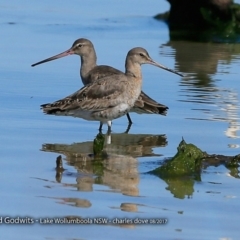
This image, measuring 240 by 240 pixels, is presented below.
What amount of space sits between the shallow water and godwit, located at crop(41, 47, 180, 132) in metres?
0.22

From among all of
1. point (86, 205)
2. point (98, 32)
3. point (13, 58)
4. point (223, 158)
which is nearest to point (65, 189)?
point (86, 205)

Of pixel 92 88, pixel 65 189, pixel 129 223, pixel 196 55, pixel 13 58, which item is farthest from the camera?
pixel 196 55

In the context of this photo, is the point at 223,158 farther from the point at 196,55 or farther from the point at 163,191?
the point at 196,55

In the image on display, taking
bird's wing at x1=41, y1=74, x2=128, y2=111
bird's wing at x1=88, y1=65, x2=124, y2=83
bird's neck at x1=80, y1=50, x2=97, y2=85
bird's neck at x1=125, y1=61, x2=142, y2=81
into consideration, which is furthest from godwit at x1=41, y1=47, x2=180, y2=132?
bird's neck at x1=80, y1=50, x2=97, y2=85

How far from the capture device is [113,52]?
636 inches

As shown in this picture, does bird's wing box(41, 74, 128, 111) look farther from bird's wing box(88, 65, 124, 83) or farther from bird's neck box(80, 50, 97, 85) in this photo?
bird's neck box(80, 50, 97, 85)

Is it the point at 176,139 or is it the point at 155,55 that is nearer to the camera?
the point at 176,139

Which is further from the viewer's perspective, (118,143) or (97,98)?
(97,98)

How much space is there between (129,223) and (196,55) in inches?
384

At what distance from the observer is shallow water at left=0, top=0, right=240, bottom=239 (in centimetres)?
725

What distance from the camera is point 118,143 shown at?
10.5 metres

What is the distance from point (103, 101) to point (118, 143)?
0.59m

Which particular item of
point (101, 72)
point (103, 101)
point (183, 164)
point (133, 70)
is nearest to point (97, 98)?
point (103, 101)

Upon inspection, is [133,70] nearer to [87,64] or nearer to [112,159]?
[87,64]
